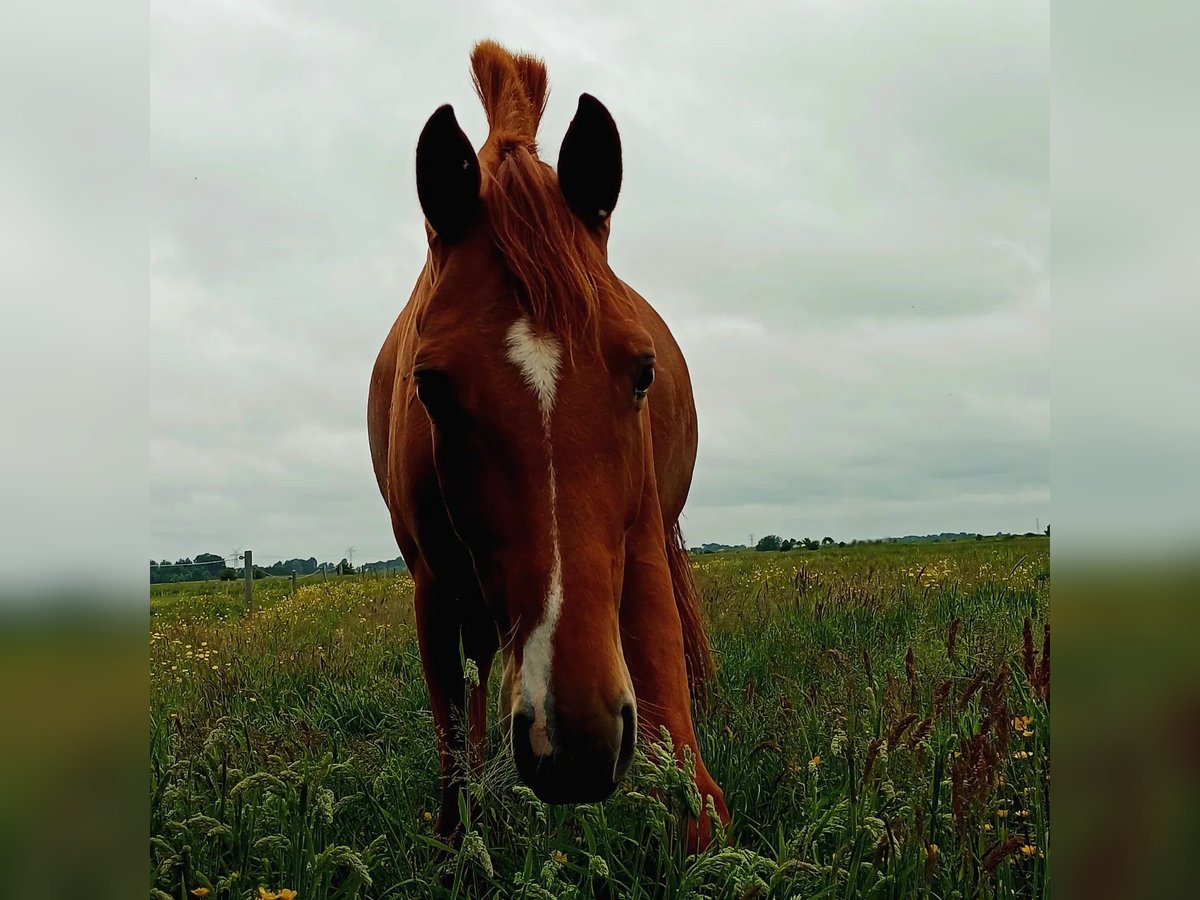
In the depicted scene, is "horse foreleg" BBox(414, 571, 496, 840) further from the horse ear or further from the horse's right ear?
the horse ear

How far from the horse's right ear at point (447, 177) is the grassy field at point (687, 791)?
1661mm

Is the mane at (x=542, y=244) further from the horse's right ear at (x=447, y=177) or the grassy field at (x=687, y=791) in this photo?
the grassy field at (x=687, y=791)

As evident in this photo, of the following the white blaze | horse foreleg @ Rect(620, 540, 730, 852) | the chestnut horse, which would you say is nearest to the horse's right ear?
the chestnut horse

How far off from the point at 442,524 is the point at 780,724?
1615 mm

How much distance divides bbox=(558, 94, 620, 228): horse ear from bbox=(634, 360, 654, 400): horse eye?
0.65 meters

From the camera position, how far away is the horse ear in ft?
8.93

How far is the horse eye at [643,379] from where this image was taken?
246 centimetres

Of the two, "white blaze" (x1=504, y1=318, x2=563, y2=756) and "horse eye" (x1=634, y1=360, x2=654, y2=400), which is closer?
"white blaze" (x1=504, y1=318, x2=563, y2=756)

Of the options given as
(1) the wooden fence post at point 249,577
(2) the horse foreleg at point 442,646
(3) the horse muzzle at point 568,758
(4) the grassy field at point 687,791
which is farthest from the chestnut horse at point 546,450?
(1) the wooden fence post at point 249,577

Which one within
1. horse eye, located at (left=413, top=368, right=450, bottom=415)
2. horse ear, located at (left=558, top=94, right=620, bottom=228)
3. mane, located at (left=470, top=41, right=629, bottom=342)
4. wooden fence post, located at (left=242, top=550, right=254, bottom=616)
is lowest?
wooden fence post, located at (left=242, top=550, right=254, bottom=616)

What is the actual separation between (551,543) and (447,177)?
1.34 meters

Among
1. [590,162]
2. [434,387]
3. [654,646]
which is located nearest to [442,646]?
[654,646]
